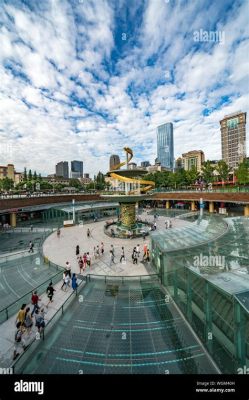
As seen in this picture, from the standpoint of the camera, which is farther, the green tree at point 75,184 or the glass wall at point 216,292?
the green tree at point 75,184

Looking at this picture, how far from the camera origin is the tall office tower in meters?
120

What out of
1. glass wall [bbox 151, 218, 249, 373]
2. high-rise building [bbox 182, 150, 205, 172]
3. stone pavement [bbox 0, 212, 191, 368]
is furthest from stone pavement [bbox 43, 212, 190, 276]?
high-rise building [bbox 182, 150, 205, 172]

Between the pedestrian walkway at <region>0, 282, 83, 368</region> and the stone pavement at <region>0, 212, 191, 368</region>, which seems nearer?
the pedestrian walkway at <region>0, 282, 83, 368</region>

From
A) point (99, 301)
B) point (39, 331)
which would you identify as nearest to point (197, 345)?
point (99, 301)

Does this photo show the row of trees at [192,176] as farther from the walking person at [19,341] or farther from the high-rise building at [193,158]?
the high-rise building at [193,158]

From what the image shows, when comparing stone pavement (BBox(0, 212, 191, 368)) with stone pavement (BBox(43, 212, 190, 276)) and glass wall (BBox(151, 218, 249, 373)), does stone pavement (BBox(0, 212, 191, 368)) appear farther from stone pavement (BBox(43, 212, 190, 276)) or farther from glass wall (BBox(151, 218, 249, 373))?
glass wall (BBox(151, 218, 249, 373))

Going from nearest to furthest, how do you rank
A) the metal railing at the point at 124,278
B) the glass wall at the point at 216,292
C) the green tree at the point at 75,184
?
the glass wall at the point at 216,292 < the metal railing at the point at 124,278 < the green tree at the point at 75,184

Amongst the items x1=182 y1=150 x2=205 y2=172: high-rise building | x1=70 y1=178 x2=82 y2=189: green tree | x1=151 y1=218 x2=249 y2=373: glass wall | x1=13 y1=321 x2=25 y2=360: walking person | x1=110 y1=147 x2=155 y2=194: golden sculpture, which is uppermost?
x1=182 y1=150 x2=205 y2=172: high-rise building

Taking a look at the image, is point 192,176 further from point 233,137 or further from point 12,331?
point 233,137

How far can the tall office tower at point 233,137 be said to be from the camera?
4719 inches

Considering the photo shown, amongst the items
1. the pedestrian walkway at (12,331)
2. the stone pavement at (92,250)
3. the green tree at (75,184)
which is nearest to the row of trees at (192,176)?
the stone pavement at (92,250)

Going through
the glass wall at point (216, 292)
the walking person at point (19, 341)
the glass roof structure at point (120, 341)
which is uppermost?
the glass wall at point (216, 292)

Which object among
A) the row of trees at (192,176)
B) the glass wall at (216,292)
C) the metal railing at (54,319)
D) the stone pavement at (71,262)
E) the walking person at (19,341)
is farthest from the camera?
the row of trees at (192,176)

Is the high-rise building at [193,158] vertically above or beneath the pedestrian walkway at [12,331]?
above
